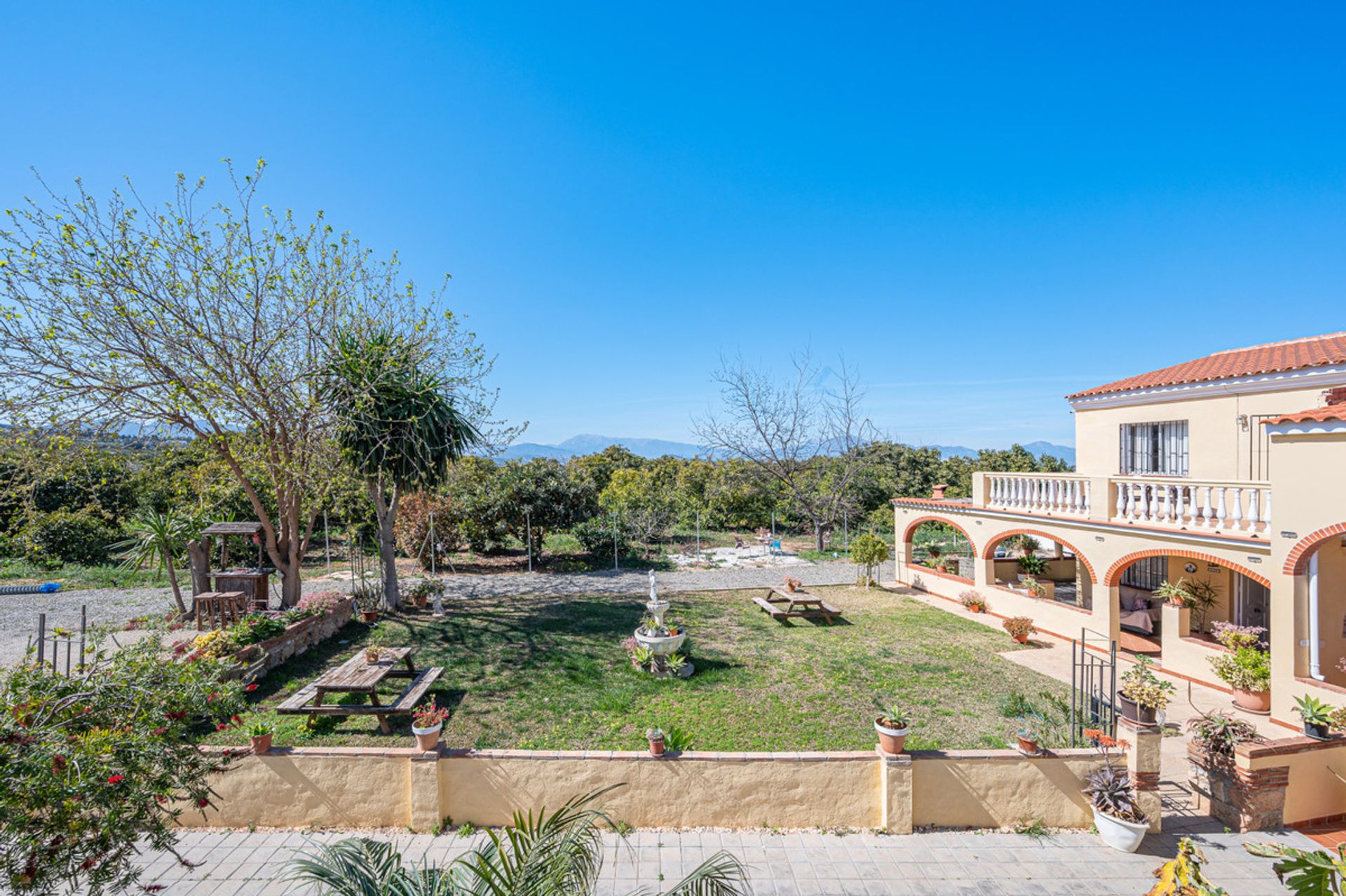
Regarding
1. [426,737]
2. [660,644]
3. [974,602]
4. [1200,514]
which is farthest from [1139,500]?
[426,737]

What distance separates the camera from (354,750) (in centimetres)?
595

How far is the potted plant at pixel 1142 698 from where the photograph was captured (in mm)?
5867

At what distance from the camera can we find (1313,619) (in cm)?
771

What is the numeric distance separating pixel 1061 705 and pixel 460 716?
8.25 meters

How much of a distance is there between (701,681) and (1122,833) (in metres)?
5.37

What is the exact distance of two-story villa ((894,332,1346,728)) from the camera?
774cm

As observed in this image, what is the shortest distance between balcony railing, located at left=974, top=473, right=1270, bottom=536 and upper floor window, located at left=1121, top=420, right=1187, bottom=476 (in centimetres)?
110

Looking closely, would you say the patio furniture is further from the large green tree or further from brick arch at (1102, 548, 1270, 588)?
brick arch at (1102, 548, 1270, 588)

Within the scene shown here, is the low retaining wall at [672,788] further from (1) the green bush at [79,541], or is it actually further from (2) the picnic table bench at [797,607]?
(1) the green bush at [79,541]

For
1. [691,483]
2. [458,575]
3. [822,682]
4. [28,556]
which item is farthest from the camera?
[691,483]

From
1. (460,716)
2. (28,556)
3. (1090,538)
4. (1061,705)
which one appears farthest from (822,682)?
(28,556)

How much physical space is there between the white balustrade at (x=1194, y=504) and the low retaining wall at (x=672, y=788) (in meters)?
5.67

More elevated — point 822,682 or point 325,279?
point 325,279

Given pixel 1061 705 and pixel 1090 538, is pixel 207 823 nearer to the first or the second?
pixel 1061 705
